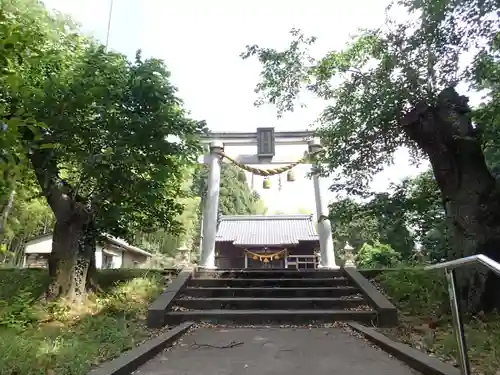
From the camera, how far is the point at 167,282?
6871 millimetres

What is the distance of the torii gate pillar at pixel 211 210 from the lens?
32.6ft

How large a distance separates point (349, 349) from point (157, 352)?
2023mm

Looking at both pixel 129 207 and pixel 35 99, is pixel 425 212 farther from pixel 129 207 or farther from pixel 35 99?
pixel 35 99

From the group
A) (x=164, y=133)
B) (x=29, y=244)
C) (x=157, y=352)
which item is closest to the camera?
(x=157, y=352)

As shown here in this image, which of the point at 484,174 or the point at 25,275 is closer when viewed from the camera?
the point at 484,174

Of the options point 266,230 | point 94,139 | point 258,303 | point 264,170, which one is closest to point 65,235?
point 94,139

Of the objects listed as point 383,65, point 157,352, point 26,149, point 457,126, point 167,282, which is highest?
point 383,65

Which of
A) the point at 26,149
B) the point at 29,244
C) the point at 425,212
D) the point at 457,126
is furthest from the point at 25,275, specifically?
the point at 29,244

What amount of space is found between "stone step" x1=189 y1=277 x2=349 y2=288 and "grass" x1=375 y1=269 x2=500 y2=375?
0.86 meters

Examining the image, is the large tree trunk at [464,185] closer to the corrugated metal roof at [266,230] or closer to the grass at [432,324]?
the grass at [432,324]

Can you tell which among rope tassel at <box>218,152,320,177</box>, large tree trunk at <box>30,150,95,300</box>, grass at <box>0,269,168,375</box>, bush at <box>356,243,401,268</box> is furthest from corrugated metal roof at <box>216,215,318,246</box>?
large tree trunk at <box>30,150,95,300</box>

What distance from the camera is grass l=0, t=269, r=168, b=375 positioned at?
3.07 meters

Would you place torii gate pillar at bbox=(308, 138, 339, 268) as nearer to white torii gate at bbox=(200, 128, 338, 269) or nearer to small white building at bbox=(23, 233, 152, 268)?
white torii gate at bbox=(200, 128, 338, 269)

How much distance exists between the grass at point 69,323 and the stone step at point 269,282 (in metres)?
0.82
